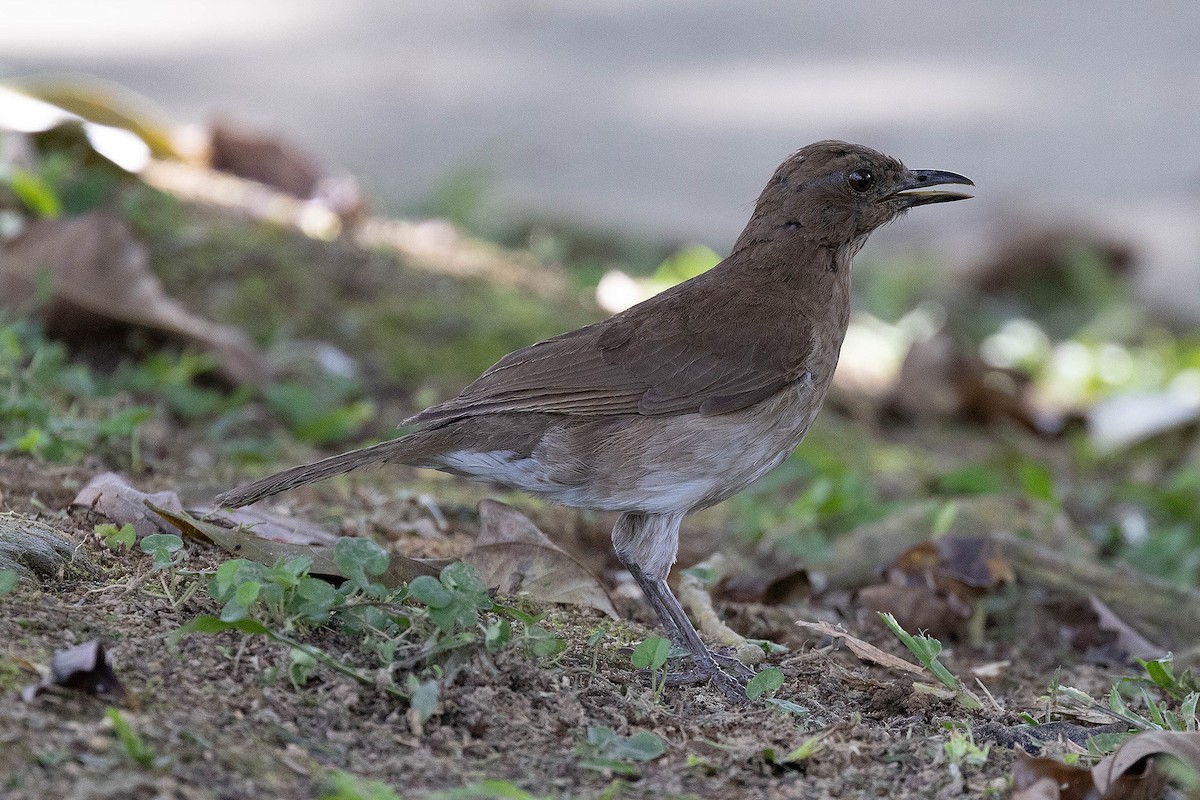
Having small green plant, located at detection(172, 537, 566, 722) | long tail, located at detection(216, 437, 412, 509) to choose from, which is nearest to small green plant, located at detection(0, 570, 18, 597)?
small green plant, located at detection(172, 537, 566, 722)

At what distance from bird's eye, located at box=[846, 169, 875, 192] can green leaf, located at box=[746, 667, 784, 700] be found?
1.84m

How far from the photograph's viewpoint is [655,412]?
13.5 ft

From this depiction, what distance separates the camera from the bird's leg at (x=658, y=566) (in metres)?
3.73

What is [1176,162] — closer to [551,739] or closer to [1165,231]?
[1165,231]

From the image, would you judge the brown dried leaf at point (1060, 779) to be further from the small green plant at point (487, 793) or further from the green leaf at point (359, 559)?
Result: the green leaf at point (359, 559)

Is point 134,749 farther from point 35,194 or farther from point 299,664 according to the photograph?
point 35,194

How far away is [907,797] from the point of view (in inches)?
110

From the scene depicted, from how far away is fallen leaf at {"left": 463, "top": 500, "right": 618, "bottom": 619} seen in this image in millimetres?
3834

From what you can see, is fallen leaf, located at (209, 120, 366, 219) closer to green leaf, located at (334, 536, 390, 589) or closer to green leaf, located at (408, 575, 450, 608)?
green leaf, located at (334, 536, 390, 589)

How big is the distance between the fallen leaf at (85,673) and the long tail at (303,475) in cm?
96

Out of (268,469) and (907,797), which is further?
(268,469)

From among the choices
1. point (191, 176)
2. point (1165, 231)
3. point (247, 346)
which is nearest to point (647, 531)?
point (247, 346)

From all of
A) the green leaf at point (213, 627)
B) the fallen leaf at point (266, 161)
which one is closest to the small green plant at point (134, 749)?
the green leaf at point (213, 627)

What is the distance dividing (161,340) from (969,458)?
371 cm
